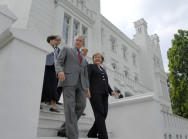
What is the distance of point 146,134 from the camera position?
11.3 feet

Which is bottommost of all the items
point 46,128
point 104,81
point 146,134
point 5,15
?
point 146,134

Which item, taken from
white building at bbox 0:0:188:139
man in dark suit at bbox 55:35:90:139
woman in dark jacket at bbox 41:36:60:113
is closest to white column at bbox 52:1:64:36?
white building at bbox 0:0:188:139

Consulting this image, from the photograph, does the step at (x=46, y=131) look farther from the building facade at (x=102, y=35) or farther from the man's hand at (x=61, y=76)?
the building facade at (x=102, y=35)

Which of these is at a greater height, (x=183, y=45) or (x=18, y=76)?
(x=183, y=45)

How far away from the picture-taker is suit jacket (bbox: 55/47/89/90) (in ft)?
8.02

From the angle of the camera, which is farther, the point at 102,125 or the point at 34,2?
the point at 34,2

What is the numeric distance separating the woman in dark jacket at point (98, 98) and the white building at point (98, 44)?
41.6 inches

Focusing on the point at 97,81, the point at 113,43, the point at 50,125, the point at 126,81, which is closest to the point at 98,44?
the point at 126,81

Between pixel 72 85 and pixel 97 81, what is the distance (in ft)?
2.73

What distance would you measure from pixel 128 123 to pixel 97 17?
1221 cm

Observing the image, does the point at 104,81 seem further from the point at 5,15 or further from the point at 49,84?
the point at 5,15

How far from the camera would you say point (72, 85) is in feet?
7.84

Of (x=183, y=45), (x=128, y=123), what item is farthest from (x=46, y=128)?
(x=183, y=45)

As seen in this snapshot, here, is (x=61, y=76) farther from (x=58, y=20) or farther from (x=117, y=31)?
(x=117, y=31)
